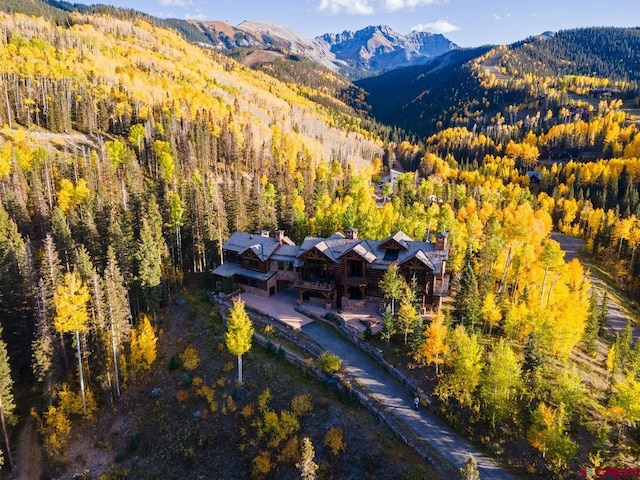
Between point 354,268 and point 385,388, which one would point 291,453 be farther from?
point 354,268

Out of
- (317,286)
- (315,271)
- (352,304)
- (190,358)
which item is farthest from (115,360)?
(352,304)

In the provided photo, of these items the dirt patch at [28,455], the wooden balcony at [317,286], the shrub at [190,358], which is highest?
the wooden balcony at [317,286]

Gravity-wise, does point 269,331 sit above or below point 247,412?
above

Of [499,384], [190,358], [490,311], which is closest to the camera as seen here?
[499,384]

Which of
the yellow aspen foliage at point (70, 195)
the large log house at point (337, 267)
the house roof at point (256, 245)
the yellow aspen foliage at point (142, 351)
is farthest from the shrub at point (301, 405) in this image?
the yellow aspen foliage at point (70, 195)

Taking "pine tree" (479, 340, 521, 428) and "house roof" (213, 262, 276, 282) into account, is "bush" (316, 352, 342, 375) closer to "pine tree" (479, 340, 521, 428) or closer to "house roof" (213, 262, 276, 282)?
"pine tree" (479, 340, 521, 428)

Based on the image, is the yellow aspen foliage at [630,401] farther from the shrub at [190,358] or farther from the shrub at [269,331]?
the shrub at [190,358]
